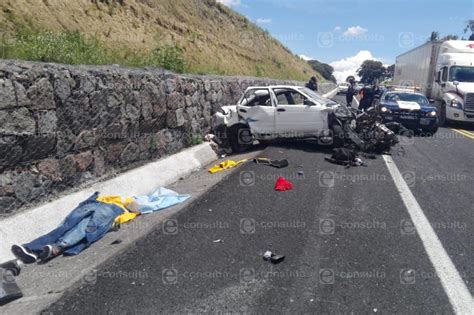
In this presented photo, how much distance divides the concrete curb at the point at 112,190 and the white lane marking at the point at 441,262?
457cm

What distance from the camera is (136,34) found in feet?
59.9

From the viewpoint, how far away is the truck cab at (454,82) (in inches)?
758

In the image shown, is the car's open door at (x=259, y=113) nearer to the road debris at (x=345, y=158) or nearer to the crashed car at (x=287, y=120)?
the crashed car at (x=287, y=120)

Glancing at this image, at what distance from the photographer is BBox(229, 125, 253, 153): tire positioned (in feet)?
39.9

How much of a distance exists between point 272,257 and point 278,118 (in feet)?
24.6

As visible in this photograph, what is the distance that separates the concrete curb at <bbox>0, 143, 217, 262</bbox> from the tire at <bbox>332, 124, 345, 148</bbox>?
3.24 meters

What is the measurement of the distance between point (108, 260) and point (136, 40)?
567 inches

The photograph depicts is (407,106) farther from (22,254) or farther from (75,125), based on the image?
(22,254)

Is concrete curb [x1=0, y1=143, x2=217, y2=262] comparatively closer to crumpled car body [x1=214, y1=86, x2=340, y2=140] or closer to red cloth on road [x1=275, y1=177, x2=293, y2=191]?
crumpled car body [x1=214, y1=86, x2=340, y2=140]

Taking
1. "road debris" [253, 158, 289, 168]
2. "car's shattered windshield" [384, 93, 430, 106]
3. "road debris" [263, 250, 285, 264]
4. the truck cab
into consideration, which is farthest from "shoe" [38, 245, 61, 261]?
the truck cab

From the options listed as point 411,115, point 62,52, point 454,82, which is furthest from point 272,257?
point 454,82

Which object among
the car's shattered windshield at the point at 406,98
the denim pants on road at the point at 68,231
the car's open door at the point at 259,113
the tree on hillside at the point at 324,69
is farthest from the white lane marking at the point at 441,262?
the tree on hillside at the point at 324,69

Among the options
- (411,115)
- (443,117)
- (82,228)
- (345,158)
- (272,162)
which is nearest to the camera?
(82,228)

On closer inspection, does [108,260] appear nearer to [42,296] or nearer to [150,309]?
[42,296]
